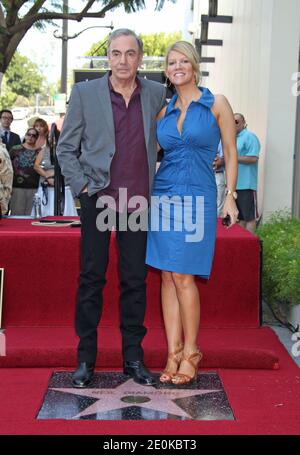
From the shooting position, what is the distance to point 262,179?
385 inches

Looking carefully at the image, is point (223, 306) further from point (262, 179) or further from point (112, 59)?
point (262, 179)

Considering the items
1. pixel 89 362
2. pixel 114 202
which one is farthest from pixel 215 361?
pixel 114 202

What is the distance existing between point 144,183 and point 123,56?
0.69 meters

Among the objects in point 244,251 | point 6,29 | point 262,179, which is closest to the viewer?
point 244,251

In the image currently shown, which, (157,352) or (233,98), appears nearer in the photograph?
(157,352)

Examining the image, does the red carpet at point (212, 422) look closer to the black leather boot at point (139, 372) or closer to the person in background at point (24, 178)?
the black leather boot at point (139, 372)

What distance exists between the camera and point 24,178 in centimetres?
1143

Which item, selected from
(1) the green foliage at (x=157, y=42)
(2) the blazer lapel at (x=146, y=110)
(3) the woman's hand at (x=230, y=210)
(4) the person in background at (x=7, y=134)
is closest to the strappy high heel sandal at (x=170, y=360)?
(3) the woman's hand at (x=230, y=210)

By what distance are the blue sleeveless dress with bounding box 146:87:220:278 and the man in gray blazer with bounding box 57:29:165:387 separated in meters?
0.08

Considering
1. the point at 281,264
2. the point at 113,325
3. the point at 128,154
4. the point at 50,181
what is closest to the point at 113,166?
the point at 128,154

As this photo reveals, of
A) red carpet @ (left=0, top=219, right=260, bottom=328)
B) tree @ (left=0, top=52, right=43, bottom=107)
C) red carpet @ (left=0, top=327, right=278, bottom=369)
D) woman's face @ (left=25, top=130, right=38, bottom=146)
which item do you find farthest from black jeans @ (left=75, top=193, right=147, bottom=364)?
tree @ (left=0, top=52, right=43, bottom=107)

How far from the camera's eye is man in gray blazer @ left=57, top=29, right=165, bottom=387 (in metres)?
4.52

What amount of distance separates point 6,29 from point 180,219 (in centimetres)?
932

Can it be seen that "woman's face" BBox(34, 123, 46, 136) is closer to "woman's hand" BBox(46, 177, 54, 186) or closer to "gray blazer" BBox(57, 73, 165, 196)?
"woman's hand" BBox(46, 177, 54, 186)
